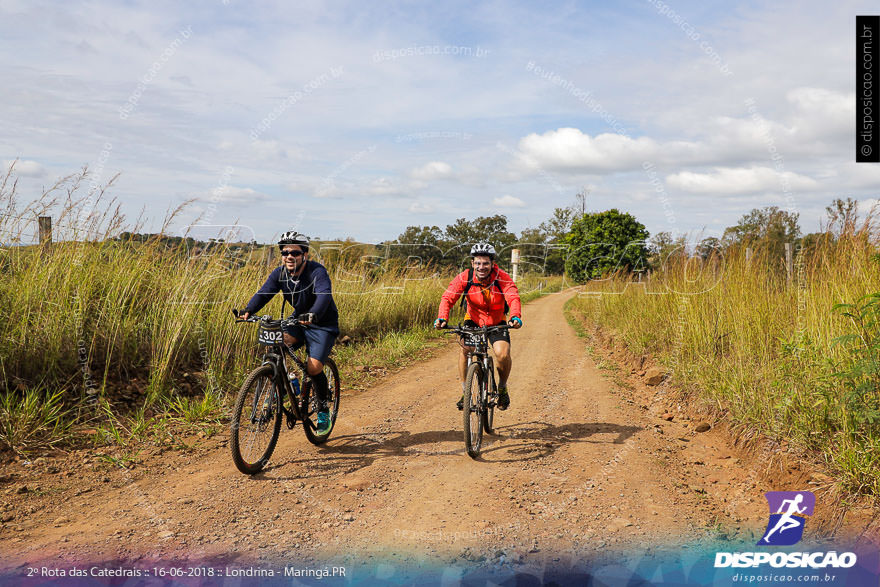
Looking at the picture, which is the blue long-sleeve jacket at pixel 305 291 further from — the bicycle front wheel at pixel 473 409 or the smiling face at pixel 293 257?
the bicycle front wheel at pixel 473 409

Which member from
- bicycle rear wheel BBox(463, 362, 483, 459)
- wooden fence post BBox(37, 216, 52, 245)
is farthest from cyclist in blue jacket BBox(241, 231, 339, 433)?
wooden fence post BBox(37, 216, 52, 245)

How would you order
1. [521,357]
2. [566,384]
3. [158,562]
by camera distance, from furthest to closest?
[521,357] < [566,384] < [158,562]

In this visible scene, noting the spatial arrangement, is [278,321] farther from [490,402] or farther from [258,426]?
[490,402]

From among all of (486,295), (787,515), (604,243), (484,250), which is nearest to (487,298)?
(486,295)

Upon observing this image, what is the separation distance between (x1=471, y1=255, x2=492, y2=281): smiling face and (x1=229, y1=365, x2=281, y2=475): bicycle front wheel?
236 cm

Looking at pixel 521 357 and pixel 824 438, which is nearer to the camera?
pixel 824 438

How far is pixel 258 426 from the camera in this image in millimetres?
4785

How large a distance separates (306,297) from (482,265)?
1863 millimetres

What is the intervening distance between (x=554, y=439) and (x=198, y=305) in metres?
5.13

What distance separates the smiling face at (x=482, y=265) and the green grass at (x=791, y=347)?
2.85m

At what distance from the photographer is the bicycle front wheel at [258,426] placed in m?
4.61

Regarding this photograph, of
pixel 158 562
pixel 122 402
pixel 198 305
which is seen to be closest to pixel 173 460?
pixel 122 402

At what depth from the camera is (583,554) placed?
3346mm

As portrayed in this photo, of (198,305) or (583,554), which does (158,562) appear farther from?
(198,305)
